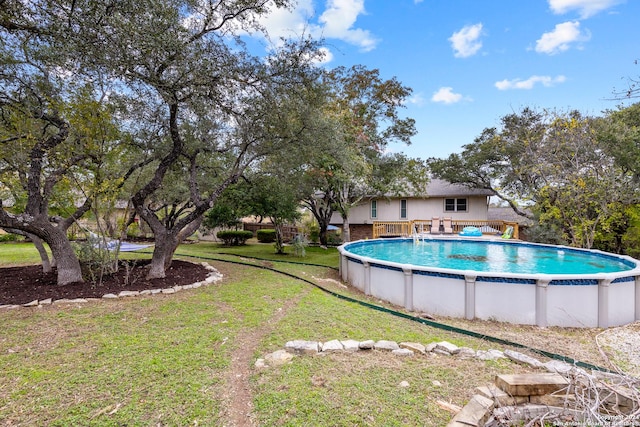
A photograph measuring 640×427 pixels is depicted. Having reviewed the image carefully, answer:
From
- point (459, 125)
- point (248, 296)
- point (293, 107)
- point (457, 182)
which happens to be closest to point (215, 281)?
point (248, 296)

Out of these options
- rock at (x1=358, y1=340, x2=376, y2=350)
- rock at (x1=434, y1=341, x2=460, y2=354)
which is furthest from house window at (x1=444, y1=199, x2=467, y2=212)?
rock at (x1=358, y1=340, x2=376, y2=350)

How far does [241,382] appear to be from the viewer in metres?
3.08

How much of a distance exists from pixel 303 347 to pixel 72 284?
6.05 meters

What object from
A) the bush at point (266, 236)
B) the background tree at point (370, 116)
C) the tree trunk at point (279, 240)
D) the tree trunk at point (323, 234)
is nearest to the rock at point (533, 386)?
the background tree at point (370, 116)

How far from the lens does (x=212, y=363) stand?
3.45m

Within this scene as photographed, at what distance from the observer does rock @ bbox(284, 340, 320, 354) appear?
12.2 feet

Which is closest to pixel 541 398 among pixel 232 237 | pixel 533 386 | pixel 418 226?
pixel 533 386

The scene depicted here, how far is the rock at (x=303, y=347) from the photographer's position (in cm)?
372

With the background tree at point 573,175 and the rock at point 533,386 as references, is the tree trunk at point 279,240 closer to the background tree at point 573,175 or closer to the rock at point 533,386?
the background tree at point 573,175

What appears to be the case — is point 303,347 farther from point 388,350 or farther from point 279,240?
point 279,240

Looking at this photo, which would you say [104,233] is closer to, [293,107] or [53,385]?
[53,385]

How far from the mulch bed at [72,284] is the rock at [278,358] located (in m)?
4.43

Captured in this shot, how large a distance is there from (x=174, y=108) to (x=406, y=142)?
13.1 metres

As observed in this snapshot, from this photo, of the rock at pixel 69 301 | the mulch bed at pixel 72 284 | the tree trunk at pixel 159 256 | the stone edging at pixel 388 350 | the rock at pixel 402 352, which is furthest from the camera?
the tree trunk at pixel 159 256
